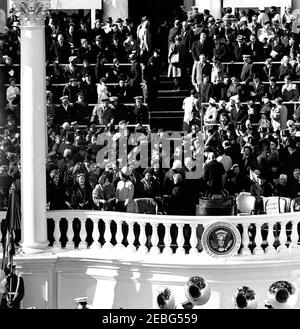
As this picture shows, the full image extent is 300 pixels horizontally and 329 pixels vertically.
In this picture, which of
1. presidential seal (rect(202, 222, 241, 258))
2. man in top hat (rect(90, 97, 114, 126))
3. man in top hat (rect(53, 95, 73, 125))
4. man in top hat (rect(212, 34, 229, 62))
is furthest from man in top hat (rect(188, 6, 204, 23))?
presidential seal (rect(202, 222, 241, 258))

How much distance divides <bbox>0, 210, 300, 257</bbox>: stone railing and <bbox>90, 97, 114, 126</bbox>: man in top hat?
7.35m

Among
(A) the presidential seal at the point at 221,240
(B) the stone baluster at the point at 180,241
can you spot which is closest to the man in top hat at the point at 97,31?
(B) the stone baluster at the point at 180,241

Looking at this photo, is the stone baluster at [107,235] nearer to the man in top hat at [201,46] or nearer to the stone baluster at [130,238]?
the stone baluster at [130,238]

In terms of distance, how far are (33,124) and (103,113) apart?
27.6ft

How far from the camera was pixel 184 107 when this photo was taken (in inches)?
1857

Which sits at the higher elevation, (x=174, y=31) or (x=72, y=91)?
(x=174, y=31)

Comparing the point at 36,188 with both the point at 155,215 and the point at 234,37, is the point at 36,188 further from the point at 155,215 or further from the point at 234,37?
Answer: the point at 234,37

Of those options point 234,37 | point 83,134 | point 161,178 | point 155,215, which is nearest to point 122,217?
point 155,215

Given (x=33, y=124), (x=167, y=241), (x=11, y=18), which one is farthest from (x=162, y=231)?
(x=11, y=18)

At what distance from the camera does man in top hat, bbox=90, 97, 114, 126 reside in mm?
46281

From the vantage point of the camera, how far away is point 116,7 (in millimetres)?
54938

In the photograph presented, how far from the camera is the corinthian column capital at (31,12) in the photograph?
37.8 m

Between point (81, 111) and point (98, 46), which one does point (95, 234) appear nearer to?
point (81, 111)

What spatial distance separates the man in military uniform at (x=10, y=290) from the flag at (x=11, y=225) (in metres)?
0.22
